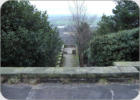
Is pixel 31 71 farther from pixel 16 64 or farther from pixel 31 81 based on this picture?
pixel 16 64

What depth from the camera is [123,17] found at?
784cm

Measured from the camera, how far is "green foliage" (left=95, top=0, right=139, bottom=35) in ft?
24.3

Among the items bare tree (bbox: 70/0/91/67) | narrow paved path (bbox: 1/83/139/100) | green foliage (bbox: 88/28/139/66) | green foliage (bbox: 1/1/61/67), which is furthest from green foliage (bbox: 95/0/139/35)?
narrow paved path (bbox: 1/83/139/100)

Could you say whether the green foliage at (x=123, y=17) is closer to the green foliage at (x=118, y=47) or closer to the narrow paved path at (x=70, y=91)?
the green foliage at (x=118, y=47)

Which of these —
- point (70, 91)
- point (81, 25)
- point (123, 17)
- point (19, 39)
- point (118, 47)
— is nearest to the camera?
point (70, 91)

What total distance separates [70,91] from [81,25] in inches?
249

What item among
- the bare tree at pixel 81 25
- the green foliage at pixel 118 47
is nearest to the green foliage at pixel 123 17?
the bare tree at pixel 81 25

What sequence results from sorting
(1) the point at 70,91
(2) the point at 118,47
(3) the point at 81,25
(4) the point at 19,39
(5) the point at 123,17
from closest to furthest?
(1) the point at 70,91, (4) the point at 19,39, (2) the point at 118,47, (3) the point at 81,25, (5) the point at 123,17

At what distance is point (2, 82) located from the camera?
6.15ft

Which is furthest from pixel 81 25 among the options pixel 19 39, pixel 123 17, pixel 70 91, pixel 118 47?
pixel 70 91

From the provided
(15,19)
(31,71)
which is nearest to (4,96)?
(31,71)

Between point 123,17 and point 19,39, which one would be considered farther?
point 123,17

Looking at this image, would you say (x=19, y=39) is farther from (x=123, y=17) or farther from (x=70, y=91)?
(x=123, y=17)

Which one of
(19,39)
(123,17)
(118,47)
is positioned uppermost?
(123,17)
